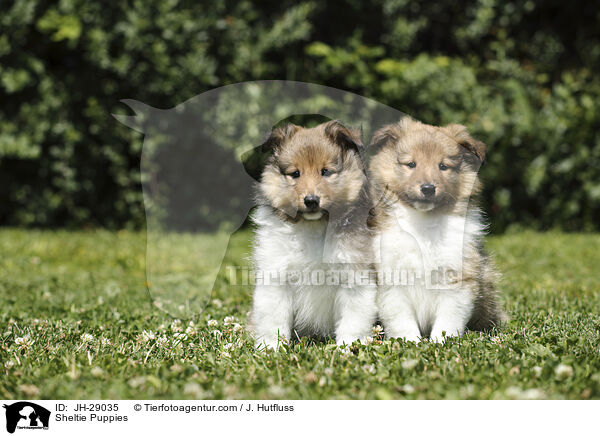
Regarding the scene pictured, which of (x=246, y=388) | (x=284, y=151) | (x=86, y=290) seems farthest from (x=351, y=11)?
(x=246, y=388)

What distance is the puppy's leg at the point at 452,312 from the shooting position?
342 cm

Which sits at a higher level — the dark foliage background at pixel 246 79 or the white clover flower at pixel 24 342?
the dark foliage background at pixel 246 79

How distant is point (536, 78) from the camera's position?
10.4 meters

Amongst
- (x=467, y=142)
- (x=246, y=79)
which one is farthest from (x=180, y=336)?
(x=246, y=79)

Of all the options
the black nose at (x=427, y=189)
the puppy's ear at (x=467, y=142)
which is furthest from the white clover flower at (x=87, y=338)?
the puppy's ear at (x=467, y=142)

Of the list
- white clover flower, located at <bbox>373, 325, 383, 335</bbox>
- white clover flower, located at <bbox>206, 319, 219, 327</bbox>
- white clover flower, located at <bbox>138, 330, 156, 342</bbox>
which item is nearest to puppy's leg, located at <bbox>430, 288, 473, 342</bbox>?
white clover flower, located at <bbox>373, 325, 383, 335</bbox>

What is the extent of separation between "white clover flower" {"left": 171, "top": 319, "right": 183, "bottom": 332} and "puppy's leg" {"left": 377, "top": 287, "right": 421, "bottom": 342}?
1.54 meters

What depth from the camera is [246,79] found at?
380 inches
